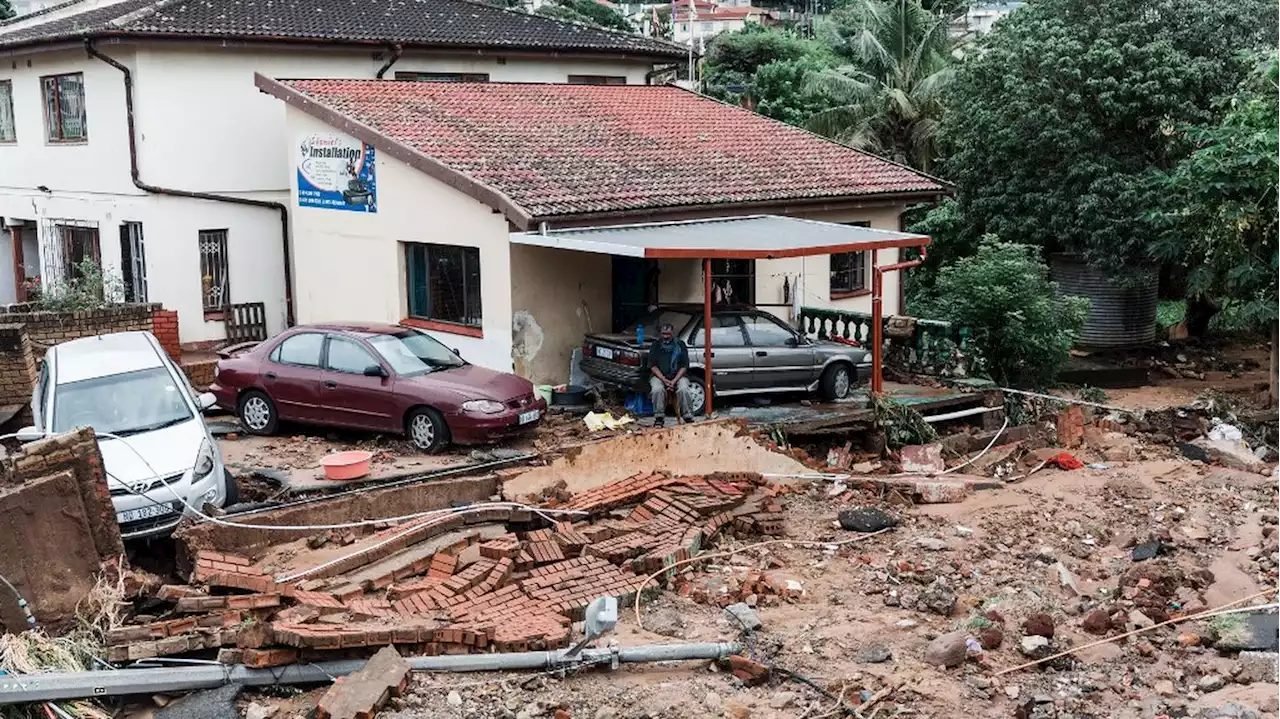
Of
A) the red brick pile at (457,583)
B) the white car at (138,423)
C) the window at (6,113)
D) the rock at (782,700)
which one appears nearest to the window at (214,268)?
the window at (6,113)

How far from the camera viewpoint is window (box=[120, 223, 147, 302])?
23.1 metres

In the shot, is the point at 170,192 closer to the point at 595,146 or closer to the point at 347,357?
the point at 595,146

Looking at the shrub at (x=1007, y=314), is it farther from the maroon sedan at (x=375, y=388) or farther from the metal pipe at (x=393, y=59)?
the metal pipe at (x=393, y=59)

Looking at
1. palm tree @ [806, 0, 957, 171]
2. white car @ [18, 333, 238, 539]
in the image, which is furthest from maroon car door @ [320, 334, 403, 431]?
palm tree @ [806, 0, 957, 171]

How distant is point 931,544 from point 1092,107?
16099mm

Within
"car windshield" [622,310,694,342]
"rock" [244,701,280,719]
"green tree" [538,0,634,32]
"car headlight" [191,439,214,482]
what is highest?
"green tree" [538,0,634,32]

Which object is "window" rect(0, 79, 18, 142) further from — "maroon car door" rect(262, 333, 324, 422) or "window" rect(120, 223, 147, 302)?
"maroon car door" rect(262, 333, 324, 422)

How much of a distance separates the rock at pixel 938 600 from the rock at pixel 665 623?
6.73 ft

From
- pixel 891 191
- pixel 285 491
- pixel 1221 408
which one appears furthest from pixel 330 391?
pixel 1221 408

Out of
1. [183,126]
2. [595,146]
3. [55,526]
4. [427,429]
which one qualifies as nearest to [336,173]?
[595,146]

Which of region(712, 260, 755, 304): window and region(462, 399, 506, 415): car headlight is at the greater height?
region(712, 260, 755, 304): window

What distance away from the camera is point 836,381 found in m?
17.7

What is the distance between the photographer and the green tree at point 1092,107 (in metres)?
24.9

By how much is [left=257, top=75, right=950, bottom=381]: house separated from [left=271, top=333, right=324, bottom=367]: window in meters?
2.61
